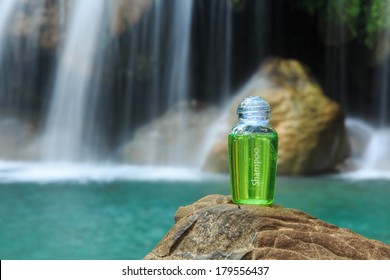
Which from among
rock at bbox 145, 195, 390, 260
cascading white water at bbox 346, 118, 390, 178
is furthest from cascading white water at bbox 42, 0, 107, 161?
rock at bbox 145, 195, 390, 260

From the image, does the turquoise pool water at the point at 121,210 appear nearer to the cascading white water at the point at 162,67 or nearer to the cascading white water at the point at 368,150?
the cascading white water at the point at 368,150

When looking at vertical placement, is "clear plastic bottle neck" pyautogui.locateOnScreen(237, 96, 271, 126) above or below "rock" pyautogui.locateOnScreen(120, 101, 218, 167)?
above

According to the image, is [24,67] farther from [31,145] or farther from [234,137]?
[234,137]

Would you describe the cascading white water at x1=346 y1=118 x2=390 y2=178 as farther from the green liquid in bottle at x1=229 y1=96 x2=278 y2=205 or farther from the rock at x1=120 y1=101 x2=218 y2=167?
the green liquid in bottle at x1=229 y1=96 x2=278 y2=205

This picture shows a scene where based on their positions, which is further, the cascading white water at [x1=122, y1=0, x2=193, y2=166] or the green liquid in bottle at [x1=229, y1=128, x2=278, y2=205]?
the cascading white water at [x1=122, y1=0, x2=193, y2=166]

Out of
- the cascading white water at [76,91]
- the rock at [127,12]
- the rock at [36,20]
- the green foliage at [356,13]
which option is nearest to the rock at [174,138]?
the cascading white water at [76,91]

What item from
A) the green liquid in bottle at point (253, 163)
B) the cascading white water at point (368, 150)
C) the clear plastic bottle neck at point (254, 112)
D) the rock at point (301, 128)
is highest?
the clear plastic bottle neck at point (254, 112)
